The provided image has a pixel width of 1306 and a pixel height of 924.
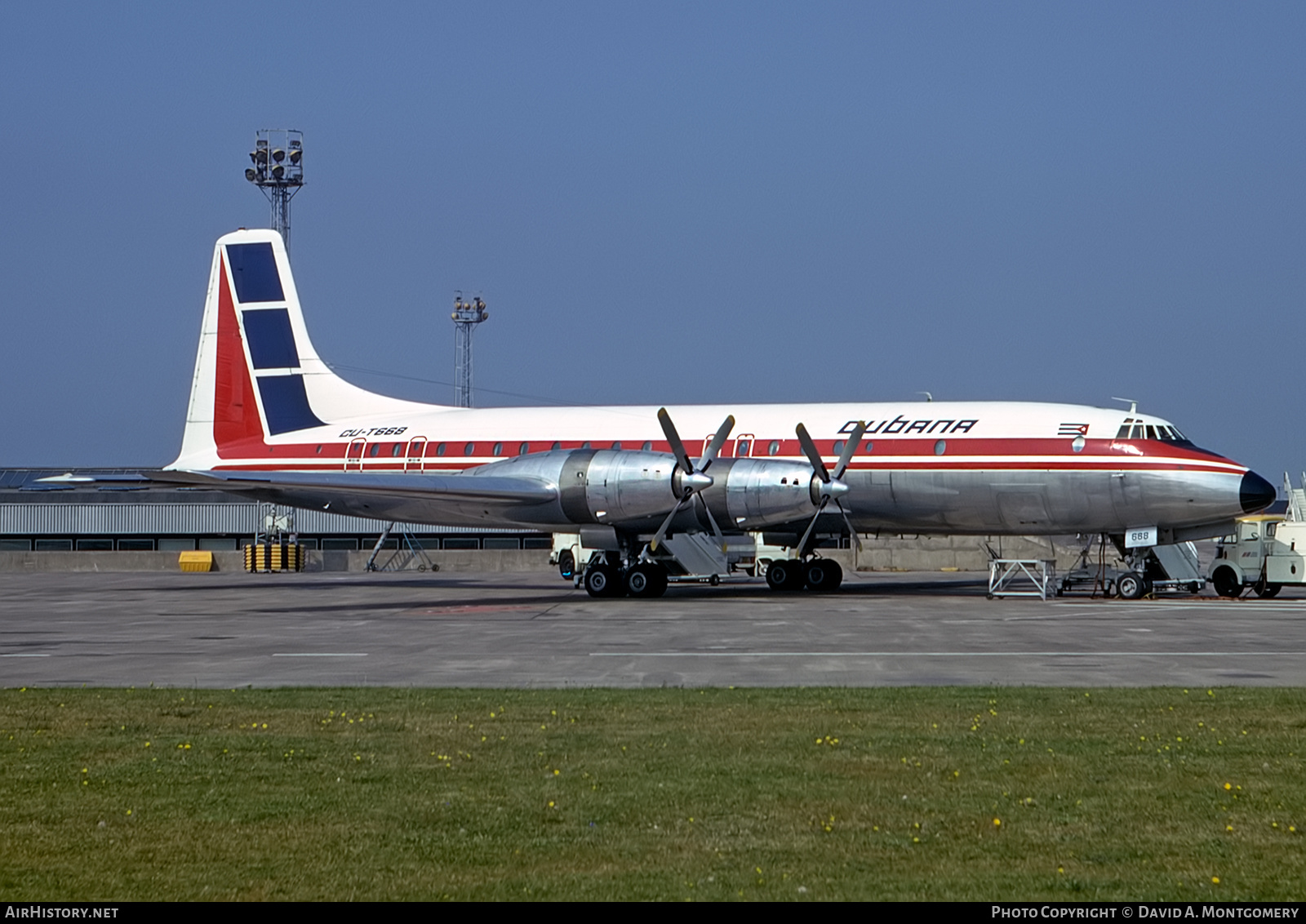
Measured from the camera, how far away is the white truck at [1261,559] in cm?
3212

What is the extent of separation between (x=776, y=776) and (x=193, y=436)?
3464 cm

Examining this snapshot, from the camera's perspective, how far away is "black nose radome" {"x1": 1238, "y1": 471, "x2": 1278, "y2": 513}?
29188 mm

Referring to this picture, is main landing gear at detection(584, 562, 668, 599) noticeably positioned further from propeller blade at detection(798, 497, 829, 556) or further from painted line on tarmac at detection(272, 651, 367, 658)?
painted line on tarmac at detection(272, 651, 367, 658)

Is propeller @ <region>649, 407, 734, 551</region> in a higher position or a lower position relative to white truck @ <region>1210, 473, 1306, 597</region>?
higher

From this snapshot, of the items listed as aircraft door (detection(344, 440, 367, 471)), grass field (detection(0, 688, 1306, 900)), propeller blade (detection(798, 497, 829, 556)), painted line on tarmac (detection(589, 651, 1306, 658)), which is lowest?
painted line on tarmac (detection(589, 651, 1306, 658))

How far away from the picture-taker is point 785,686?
14758 millimetres

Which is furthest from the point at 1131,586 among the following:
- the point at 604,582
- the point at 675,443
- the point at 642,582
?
the point at 604,582

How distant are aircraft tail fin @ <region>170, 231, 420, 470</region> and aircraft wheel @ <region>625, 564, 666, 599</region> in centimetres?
1130

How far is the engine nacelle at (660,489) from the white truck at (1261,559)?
397 inches

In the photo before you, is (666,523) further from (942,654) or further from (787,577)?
(942,654)

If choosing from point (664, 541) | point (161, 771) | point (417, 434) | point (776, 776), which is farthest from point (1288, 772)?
point (417, 434)

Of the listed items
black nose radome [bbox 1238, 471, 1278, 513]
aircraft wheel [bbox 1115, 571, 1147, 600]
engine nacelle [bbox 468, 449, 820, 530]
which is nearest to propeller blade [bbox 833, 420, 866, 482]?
engine nacelle [bbox 468, 449, 820, 530]

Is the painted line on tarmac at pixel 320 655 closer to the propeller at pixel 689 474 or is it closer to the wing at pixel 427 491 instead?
the propeller at pixel 689 474

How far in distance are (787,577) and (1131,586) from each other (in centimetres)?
850
